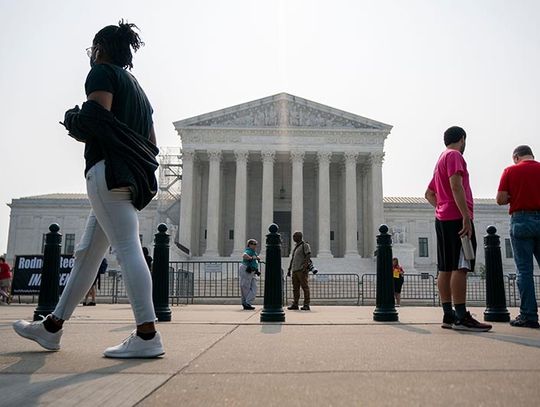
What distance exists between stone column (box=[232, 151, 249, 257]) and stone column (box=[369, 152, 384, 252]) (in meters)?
11.4

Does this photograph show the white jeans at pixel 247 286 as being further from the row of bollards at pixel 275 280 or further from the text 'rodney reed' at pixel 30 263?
the text 'rodney reed' at pixel 30 263

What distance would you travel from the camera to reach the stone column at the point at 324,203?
1726 inches

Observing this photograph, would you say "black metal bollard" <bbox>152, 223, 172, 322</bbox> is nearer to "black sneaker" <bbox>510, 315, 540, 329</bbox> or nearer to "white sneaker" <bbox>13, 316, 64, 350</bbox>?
"white sneaker" <bbox>13, 316, 64, 350</bbox>

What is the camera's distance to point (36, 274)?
17500 mm

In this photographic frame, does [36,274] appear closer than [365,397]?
No

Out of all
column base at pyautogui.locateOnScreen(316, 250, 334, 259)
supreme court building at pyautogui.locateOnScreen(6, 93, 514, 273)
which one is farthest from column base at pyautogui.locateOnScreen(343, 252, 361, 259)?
column base at pyautogui.locateOnScreen(316, 250, 334, 259)

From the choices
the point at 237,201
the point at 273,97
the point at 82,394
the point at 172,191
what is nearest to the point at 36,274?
the point at 82,394

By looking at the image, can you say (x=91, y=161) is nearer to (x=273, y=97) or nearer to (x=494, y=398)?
(x=494, y=398)

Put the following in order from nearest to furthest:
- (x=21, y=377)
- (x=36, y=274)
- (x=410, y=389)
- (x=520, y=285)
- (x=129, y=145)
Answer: (x=410, y=389) < (x=21, y=377) < (x=129, y=145) < (x=520, y=285) < (x=36, y=274)

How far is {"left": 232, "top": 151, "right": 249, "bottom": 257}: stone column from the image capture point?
43.7 meters

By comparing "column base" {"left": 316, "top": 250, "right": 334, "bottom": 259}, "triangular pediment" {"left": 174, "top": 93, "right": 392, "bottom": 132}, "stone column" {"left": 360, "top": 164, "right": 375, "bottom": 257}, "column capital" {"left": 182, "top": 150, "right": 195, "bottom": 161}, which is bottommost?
"column base" {"left": 316, "top": 250, "right": 334, "bottom": 259}

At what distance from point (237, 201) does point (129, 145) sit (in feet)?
133

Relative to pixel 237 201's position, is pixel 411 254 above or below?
below

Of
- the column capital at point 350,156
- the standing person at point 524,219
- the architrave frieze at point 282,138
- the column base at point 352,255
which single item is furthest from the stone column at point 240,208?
the standing person at point 524,219
